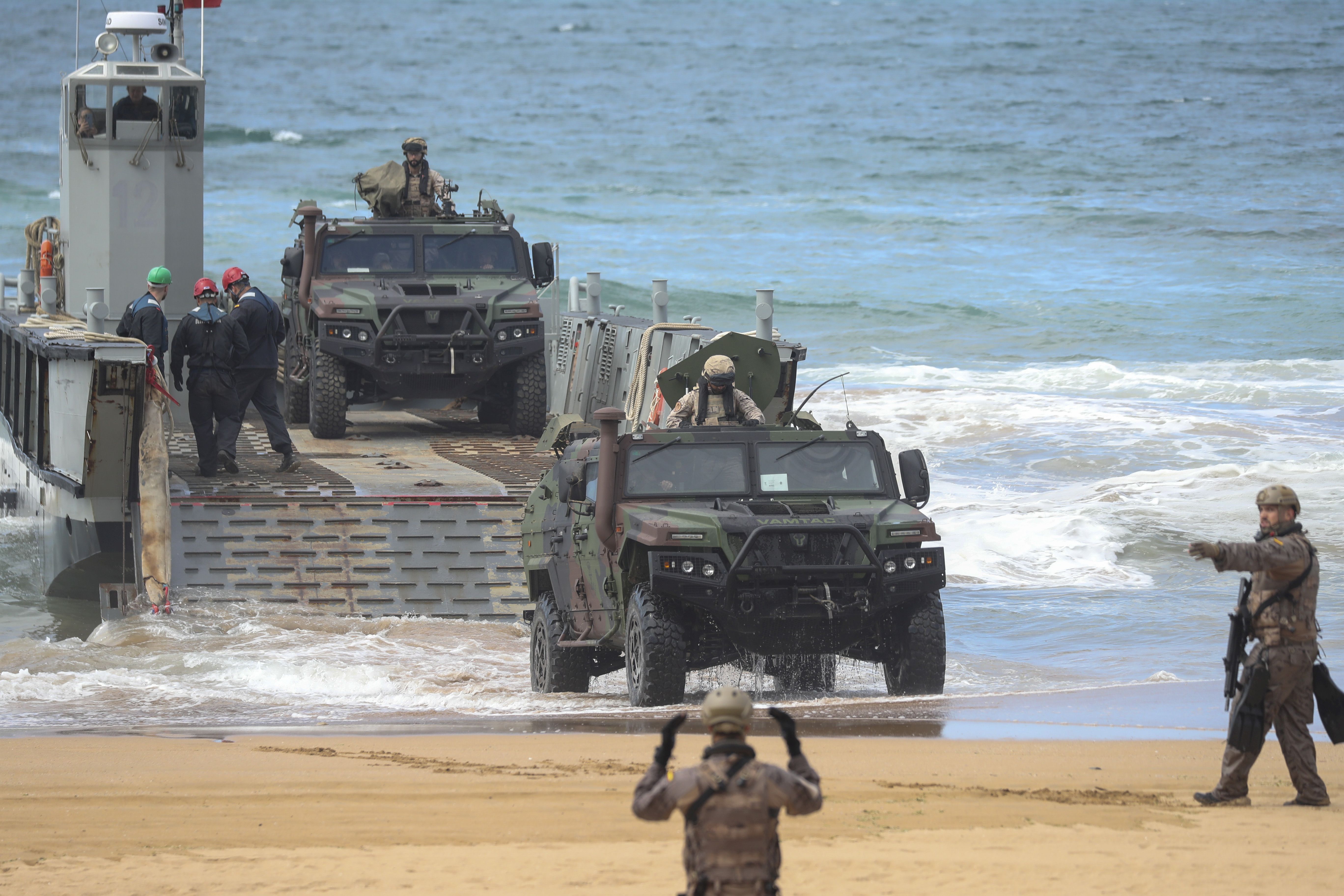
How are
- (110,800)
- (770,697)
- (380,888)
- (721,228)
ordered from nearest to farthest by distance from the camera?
(380,888), (110,800), (770,697), (721,228)

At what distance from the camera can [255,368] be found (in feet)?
41.9

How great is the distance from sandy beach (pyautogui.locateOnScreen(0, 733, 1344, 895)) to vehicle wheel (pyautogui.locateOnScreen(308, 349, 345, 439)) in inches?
275

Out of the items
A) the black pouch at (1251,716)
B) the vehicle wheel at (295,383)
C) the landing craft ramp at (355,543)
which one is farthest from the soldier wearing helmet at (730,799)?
the vehicle wheel at (295,383)

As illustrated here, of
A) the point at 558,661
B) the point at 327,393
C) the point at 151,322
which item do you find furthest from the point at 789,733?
the point at 327,393

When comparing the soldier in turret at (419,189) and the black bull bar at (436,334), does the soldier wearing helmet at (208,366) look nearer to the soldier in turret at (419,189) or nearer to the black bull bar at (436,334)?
the black bull bar at (436,334)

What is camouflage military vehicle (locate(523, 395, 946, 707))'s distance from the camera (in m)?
8.34

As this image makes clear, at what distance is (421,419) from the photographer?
54.4 ft

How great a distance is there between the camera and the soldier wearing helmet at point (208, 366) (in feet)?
41.1

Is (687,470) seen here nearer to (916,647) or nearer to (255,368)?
(916,647)

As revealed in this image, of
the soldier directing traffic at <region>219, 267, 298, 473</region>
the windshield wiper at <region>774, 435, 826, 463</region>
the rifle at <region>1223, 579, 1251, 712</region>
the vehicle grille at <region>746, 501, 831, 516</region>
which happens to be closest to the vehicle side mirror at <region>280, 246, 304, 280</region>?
the soldier directing traffic at <region>219, 267, 298, 473</region>

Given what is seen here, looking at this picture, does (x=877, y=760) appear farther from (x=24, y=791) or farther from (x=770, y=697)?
(x=24, y=791)

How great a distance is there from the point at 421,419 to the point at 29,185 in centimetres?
3537

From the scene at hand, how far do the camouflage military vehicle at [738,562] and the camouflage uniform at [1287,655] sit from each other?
220cm

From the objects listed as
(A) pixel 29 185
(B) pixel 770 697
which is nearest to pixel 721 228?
(A) pixel 29 185
